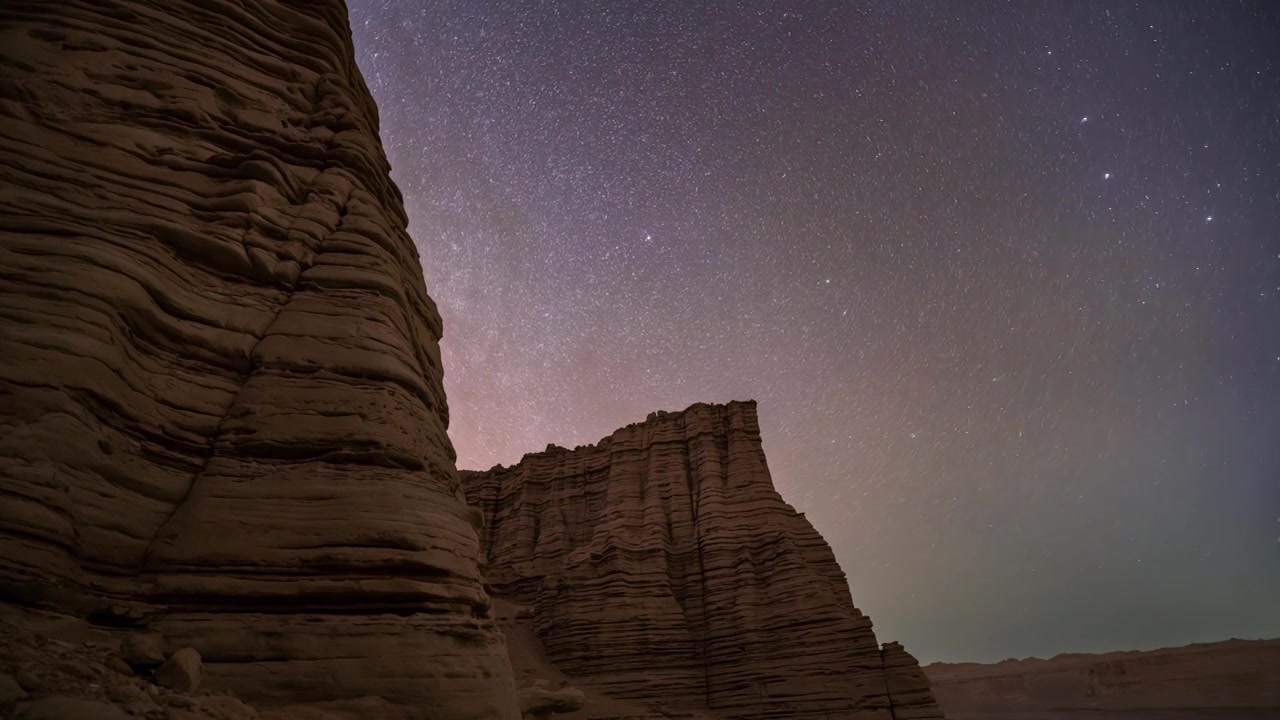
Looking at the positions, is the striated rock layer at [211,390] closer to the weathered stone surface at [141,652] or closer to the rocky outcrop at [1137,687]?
the weathered stone surface at [141,652]

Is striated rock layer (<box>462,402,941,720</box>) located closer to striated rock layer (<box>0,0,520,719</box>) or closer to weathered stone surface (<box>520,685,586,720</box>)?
weathered stone surface (<box>520,685,586,720</box>)

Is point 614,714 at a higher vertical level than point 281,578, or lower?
lower

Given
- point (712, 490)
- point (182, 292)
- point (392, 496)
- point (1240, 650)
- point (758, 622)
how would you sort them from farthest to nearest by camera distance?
1. point (1240, 650)
2. point (712, 490)
3. point (758, 622)
4. point (182, 292)
5. point (392, 496)

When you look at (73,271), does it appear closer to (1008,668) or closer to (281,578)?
(281,578)

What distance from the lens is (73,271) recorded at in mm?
5793

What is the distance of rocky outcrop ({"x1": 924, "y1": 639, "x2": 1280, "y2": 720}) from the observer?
55969mm

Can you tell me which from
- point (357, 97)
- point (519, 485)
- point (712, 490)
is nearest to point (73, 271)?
point (357, 97)

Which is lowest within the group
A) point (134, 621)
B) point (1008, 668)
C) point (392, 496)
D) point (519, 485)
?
point (1008, 668)

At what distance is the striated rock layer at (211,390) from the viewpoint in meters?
5.12

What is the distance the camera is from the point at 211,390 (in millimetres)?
6738

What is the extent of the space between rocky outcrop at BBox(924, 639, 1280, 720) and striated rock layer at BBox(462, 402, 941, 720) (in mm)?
43858

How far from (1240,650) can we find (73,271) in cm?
11057

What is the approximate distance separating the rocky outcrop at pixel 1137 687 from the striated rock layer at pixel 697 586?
4386cm

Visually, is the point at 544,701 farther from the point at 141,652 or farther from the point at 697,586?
the point at 697,586
